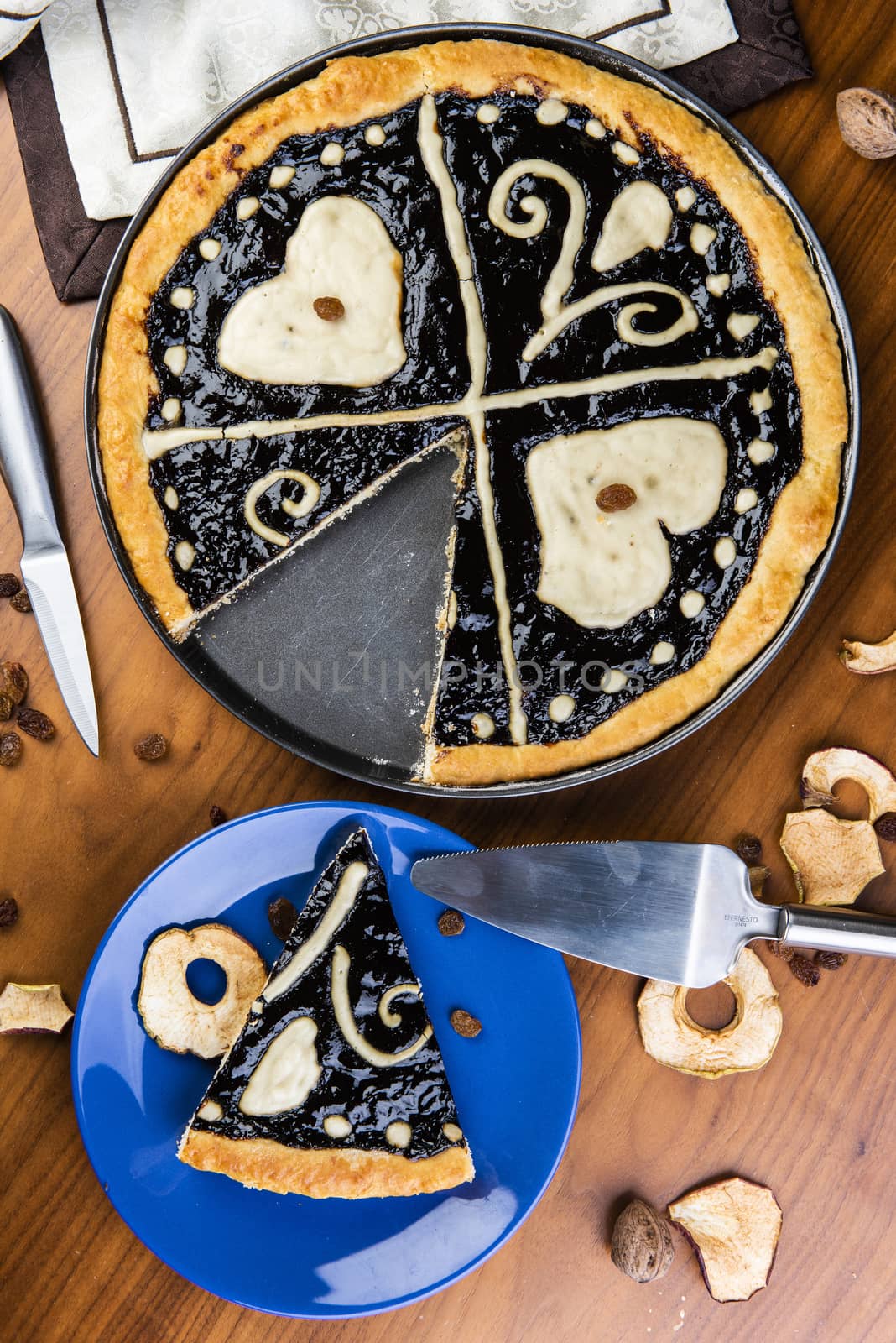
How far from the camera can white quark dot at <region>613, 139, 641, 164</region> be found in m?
2.49

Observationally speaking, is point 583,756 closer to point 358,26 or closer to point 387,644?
point 387,644

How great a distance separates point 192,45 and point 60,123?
476 mm

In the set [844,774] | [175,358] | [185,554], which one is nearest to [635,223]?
[175,358]

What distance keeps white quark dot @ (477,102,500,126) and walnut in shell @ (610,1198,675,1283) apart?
3.29 meters

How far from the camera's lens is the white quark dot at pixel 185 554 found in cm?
259

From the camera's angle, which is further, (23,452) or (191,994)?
(23,452)

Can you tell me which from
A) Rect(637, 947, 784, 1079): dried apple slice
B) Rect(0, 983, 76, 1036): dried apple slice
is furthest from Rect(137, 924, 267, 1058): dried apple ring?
Rect(637, 947, 784, 1079): dried apple slice

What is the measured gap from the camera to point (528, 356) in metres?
2.60

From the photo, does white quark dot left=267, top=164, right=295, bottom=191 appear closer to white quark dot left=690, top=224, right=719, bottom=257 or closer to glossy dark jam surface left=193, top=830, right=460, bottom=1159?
white quark dot left=690, top=224, right=719, bottom=257

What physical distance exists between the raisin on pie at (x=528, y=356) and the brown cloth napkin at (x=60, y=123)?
372mm

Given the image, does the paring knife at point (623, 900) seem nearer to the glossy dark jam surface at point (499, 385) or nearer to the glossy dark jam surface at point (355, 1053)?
the glossy dark jam surface at point (355, 1053)

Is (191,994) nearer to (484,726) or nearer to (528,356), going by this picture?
(484,726)

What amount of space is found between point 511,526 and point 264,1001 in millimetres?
1585

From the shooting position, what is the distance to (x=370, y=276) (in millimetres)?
2543
